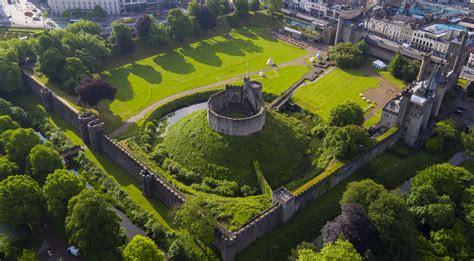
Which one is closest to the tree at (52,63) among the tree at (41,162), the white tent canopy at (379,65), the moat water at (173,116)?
the moat water at (173,116)

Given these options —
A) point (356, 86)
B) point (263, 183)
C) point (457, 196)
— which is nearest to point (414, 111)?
point (457, 196)

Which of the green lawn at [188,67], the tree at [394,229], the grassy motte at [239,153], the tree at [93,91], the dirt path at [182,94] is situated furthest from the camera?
the green lawn at [188,67]

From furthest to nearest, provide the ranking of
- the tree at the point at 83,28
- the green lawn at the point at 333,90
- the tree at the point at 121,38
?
the tree at the point at 121,38 → the tree at the point at 83,28 → the green lawn at the point at 333,90

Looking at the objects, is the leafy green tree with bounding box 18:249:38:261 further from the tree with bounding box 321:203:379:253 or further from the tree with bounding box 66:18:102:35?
the tree with bounding box 66:18:102:35

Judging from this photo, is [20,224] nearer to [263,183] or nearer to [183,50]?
[263,183]

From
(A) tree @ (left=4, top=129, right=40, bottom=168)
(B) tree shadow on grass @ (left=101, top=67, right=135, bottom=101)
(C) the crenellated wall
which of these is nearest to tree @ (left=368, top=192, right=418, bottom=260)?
(C) the crenellated wall

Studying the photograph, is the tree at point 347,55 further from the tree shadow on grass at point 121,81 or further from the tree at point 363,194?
the tree at point 363,194
